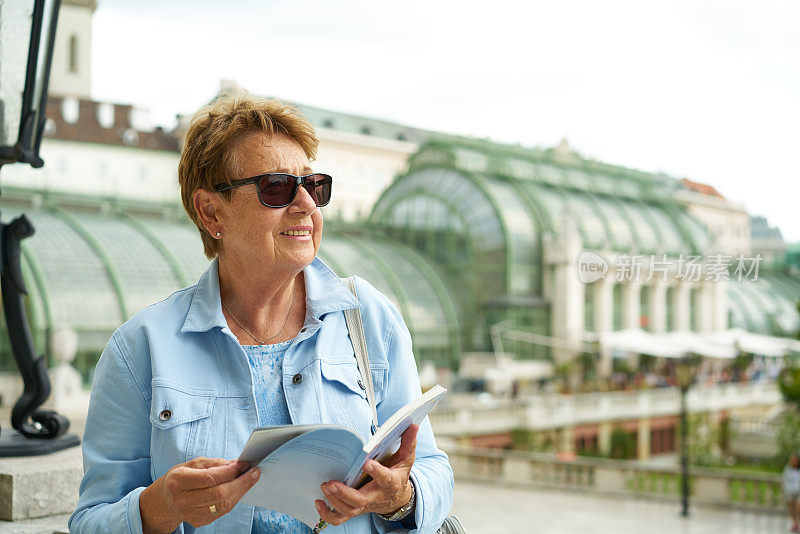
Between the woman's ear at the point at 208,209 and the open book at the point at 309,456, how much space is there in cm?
66

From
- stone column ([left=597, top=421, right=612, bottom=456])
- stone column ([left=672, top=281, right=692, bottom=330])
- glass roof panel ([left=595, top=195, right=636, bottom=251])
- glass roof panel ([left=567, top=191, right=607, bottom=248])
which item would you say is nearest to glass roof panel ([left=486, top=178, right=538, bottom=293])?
glass roof panel ([left=567, top=191, right=607, bottom=248])

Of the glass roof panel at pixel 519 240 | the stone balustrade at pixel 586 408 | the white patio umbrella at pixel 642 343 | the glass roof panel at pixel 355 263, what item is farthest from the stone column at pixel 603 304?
the glass roof panel at pixel 355 263

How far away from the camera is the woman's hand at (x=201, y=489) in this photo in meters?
1.77

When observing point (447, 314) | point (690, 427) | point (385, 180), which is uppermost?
point (385, 180)

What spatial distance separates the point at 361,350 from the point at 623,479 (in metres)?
17.3

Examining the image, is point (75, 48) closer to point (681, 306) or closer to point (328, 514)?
point (681, 306)

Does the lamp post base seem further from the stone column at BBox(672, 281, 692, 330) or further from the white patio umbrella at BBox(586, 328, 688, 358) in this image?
the stone column at BBox(672, 281, 692, 330)

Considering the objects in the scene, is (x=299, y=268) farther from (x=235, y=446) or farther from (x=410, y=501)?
(x=410, y=501)

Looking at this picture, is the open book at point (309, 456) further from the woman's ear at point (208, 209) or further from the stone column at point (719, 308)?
the stone column at point (719, 308)

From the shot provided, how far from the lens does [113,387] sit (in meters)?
2.03

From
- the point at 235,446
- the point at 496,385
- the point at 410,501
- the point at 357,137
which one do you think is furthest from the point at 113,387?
the point at 357,137

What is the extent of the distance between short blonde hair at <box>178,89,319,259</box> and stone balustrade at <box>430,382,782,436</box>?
2296 centimetres

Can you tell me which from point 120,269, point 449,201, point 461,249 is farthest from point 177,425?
point 449,201

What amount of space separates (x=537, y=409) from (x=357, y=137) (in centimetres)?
3274
